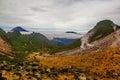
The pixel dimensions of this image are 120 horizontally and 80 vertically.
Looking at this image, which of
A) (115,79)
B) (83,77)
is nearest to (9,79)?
(83,77)

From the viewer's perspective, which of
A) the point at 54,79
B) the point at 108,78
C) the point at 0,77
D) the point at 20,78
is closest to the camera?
the point at 0,77

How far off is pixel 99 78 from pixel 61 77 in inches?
920

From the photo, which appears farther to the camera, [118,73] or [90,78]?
[118,73]

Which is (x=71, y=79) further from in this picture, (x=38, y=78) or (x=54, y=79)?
(x=38, y=78)

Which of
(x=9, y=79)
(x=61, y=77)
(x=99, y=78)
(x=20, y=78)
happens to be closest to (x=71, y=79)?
(x=61, y=77)

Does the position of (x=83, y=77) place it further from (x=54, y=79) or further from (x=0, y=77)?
(x=0, y=77)

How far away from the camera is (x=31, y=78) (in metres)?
154

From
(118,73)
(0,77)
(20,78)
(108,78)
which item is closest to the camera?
(0,77)

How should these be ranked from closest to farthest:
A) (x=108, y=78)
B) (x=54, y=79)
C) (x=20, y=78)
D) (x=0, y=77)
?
(x=0, y=77) → (x=20, y=78) → (x=54, y=79) → (x=108, y=78)

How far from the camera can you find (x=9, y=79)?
138m

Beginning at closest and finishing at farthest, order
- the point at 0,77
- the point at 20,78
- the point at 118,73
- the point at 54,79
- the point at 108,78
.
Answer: the point at 0,77, the point at 20,78, the point at 54,79, the point at 108,78, the point at 118,73

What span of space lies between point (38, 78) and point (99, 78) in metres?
40.0

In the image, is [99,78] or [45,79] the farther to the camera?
[99,78]

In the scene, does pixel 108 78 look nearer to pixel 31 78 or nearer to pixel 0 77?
pixel 31 78
